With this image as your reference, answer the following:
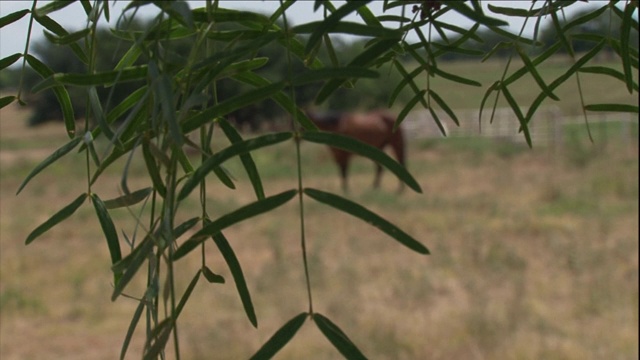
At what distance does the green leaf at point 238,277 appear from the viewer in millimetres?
231

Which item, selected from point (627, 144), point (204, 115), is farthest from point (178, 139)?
point (627, 144)

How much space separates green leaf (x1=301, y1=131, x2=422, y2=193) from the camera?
190mm

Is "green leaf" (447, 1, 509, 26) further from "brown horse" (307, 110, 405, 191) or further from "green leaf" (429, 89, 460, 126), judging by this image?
"brown horse" (307, 110, 405, 191)

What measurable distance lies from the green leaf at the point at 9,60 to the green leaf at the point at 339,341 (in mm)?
131

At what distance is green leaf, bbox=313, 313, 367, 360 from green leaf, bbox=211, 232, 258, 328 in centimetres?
4

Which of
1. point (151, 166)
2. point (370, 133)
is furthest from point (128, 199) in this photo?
point (370, 133)

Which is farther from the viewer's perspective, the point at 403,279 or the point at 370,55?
the point at 403,279

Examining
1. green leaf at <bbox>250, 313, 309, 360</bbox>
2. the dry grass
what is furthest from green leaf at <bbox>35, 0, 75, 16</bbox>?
the dry grass

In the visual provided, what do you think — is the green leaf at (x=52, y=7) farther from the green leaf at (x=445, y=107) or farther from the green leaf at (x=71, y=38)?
the green leaf at (x=445, y=107)

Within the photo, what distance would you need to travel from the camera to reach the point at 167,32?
210 millimetres

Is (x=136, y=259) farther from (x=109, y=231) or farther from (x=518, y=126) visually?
(x=518, y=126)

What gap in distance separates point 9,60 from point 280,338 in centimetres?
13

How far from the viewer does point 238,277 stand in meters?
0.23

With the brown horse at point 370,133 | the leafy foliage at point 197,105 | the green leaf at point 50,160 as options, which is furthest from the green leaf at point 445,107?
the brown horse at point 370,133
